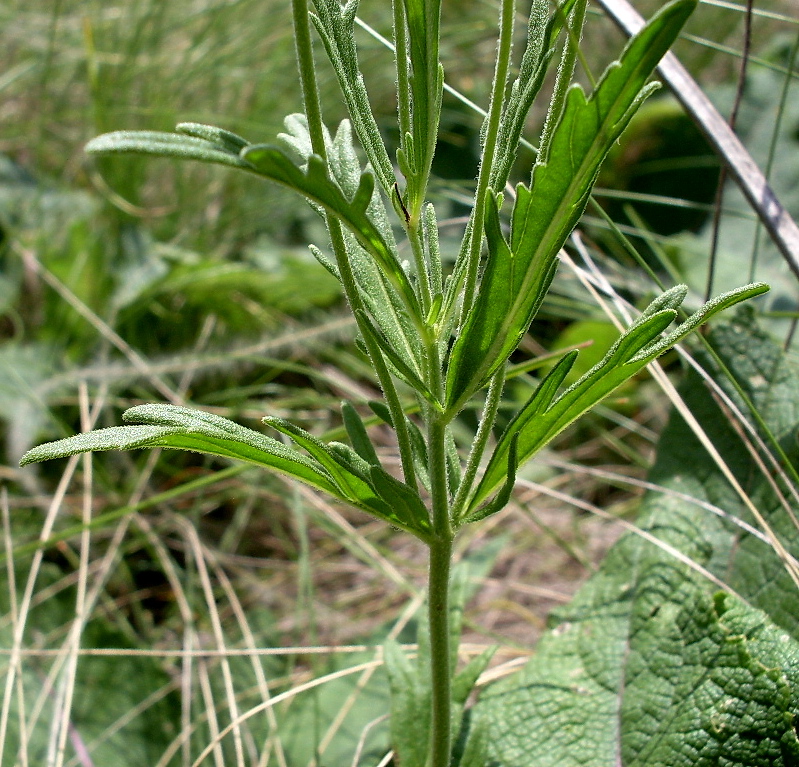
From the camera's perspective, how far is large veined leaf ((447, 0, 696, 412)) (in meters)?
0.51

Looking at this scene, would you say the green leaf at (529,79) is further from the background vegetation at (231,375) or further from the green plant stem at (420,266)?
the background vegetation at (231,375)

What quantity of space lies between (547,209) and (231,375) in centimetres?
128

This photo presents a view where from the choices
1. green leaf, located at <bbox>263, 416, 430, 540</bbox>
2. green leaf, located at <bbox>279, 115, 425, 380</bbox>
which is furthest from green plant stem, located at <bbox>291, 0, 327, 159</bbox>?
green leaf, located at <bbox>263, 416, 430, 540</bbox>

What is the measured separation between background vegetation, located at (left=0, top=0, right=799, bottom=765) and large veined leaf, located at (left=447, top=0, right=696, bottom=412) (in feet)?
1.61

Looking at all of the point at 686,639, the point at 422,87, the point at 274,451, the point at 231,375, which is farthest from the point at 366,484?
the point at 231,375

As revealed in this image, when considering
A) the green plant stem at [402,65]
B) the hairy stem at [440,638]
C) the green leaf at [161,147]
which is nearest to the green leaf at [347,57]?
the green plant stem at [402,65]

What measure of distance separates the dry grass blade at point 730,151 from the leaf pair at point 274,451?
0.56 metres

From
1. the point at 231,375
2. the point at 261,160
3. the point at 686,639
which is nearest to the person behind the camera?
the point at 261,160

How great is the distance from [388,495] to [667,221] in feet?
5.52

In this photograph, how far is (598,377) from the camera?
648 mm

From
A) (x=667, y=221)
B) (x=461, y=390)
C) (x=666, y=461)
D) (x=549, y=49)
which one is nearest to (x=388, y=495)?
(x=461, y=390)

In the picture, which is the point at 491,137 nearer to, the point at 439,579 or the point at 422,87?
the point at 422,87

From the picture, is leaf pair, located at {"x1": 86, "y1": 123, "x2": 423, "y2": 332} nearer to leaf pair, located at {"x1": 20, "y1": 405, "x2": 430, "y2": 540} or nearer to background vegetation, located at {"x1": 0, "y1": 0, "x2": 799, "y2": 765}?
leaf pair, located at {"x1": 20, "y1": 405, "x2": 430, "y2": 540}

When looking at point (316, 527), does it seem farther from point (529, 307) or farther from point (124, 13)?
point (124, 13)
